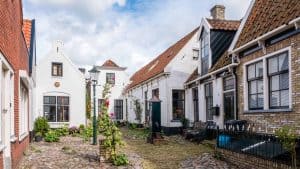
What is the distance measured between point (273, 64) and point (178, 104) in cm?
1138

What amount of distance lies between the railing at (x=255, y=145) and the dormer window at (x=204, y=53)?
703 cm

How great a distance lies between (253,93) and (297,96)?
3.04 meters

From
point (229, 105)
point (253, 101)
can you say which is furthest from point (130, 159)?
point (229, 105)

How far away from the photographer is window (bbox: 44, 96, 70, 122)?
24094 mm

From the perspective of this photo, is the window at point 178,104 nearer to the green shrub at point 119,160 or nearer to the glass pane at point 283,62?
the green shrub at point 119,160

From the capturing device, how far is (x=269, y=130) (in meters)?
12.0

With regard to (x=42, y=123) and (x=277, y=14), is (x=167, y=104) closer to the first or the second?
(x=42, y=123)

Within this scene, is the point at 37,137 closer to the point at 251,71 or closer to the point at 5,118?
the point at 251,71

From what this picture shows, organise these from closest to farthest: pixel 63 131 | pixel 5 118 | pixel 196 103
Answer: pixel 5 118 < pixel 196 103 < pixel 63 131

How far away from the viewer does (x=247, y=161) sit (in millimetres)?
10188

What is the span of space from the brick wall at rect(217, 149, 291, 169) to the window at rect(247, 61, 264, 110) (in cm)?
236

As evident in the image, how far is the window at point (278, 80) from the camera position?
1121 centimetres

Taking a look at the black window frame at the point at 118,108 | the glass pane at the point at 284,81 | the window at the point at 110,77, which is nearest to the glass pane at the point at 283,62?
the glass pane at the point at 284,81

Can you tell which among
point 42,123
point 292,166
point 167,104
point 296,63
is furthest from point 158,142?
point 292,166
